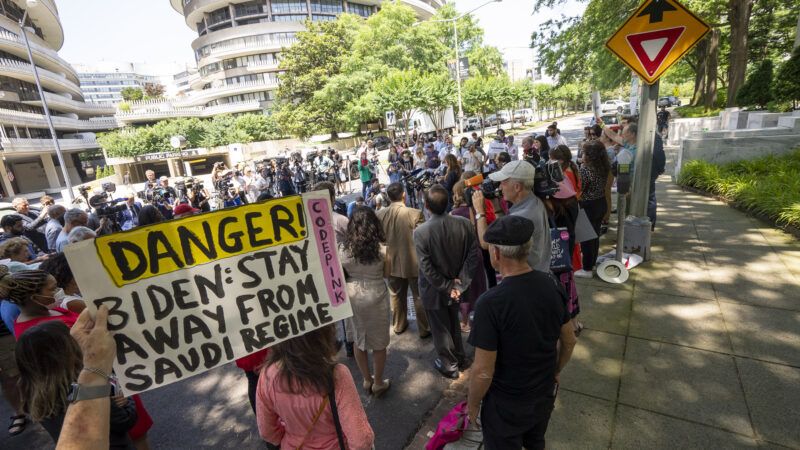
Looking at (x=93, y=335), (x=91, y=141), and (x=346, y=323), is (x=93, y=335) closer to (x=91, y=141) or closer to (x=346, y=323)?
(x=346, y=323)

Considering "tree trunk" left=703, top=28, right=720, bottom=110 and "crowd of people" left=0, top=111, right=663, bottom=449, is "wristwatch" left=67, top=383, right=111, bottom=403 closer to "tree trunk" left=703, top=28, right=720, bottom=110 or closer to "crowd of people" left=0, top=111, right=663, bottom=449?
"crowd of people" left=0, top=111, right=663, bottom=449

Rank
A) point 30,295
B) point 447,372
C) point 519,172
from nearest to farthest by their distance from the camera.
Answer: point 30,295 < point 519,172 < point 447,372

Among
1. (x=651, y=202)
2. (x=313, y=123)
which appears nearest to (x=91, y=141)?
(x=313, y=123)

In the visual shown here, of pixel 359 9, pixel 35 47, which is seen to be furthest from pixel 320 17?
pixel 35 47

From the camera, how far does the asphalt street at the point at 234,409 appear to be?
349 centimetres

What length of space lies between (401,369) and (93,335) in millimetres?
3115

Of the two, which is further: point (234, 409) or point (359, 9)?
point (359, 9)

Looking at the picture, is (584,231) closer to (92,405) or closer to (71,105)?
(92,405)

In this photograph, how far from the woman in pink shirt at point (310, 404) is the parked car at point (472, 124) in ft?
153

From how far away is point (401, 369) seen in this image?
4219 mm

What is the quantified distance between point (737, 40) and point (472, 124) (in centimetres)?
3321

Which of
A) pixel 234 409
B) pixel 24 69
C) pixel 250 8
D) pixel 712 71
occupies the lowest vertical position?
pixel 234 409

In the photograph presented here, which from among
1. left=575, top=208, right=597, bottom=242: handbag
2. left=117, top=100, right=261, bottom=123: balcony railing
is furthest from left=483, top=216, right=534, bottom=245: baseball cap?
left=117, top=100, right=261, bottom=123: balcony railing

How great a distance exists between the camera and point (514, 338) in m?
2.02
